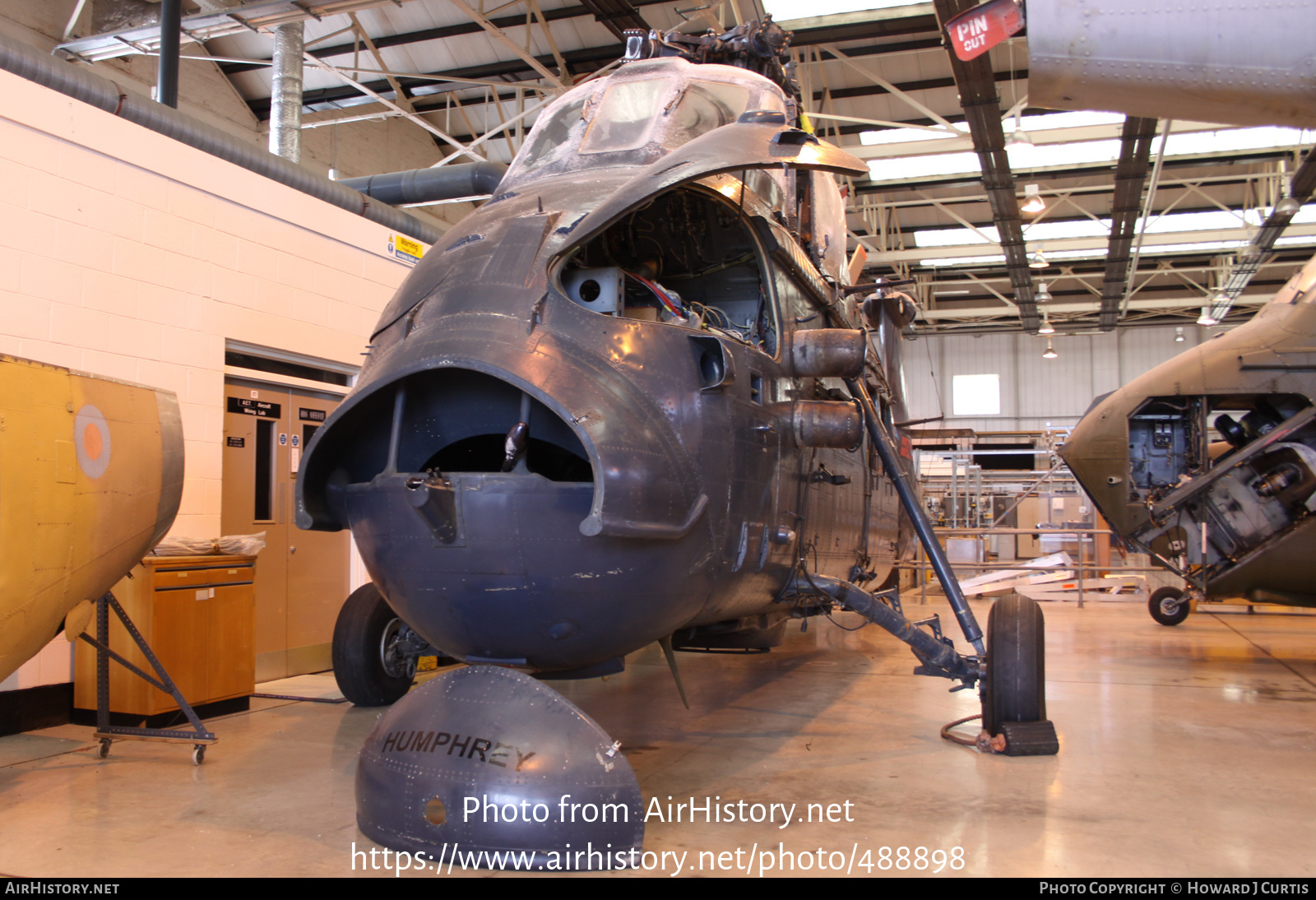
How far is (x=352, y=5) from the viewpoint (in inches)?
401

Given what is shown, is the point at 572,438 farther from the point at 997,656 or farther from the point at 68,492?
the point at 997,656

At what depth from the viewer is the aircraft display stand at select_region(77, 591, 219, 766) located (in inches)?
187

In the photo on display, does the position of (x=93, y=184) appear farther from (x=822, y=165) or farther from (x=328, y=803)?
(x=822, y=165)

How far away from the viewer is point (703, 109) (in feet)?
16.6

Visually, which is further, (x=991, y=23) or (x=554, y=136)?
(x=554, y=136)

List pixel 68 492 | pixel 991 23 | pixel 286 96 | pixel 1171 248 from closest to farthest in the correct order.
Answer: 1. pixel 991 23
2. pixel 68 492
3. pixel 286 96
4. pixel 1171 248

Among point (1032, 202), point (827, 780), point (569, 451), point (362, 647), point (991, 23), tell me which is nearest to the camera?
point (991, 23)

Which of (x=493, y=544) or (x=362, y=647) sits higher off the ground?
(x=493, y=544)

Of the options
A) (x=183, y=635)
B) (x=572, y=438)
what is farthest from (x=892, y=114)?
(x=572, y=438)

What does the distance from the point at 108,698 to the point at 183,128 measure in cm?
460

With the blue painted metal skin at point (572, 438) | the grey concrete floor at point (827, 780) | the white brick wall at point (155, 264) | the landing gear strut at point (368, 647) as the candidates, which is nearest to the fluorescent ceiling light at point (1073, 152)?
the white brick wall at point (155, 264)

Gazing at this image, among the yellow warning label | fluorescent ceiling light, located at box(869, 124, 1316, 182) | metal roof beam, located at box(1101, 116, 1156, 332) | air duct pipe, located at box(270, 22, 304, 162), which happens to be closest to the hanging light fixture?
fluorescent ceiling light, located at box(869, 124, 1316, 182)

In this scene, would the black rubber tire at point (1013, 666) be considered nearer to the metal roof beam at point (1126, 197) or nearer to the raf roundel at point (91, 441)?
the raf roundel at point (91, 441)
